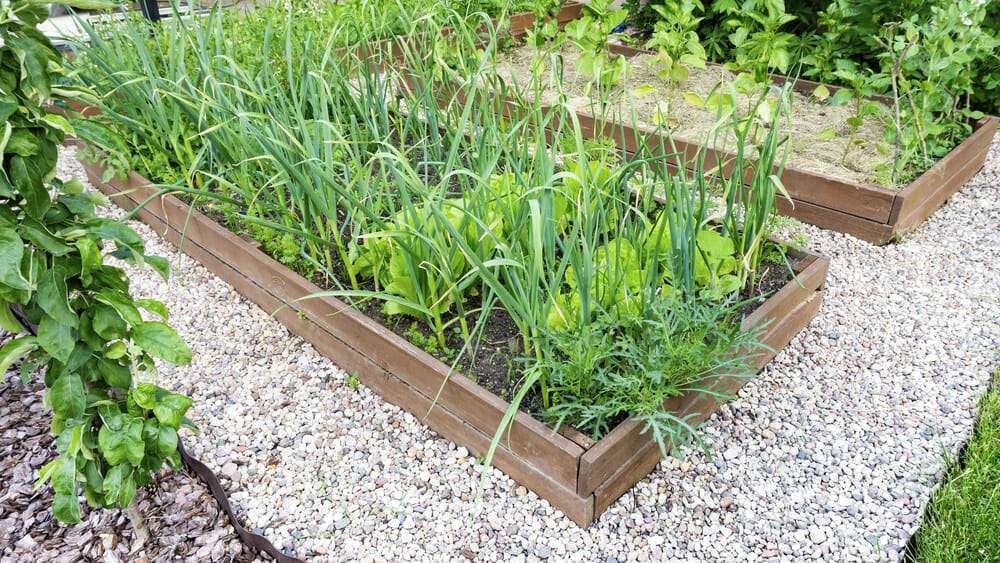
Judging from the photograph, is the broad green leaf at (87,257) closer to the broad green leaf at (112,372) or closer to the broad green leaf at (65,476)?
the broad green leaf at (112,372)

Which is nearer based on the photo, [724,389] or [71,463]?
[71,463]

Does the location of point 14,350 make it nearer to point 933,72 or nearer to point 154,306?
point 154,306

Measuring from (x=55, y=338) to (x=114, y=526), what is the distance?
26.0 inches

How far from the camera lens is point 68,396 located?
1435 millimetres

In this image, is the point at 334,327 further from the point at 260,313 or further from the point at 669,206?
the point at 669,206

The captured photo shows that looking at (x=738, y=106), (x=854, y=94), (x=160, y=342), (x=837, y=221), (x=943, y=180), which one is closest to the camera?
(x=160, y=342)

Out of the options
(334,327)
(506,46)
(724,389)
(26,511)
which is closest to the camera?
(26,511)

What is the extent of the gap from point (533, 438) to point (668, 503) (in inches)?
15.9

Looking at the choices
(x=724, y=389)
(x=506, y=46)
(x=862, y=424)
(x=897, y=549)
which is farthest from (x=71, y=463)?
(x=506, y=46)

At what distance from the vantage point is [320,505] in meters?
1.87

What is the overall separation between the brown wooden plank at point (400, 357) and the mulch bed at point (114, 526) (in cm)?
59

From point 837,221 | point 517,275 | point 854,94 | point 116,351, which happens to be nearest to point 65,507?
point 116,351

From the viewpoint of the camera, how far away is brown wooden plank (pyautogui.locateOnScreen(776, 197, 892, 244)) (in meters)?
2.88

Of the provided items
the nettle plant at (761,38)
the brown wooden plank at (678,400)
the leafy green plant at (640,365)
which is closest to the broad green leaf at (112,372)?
the leafy green plant at (640,365)
